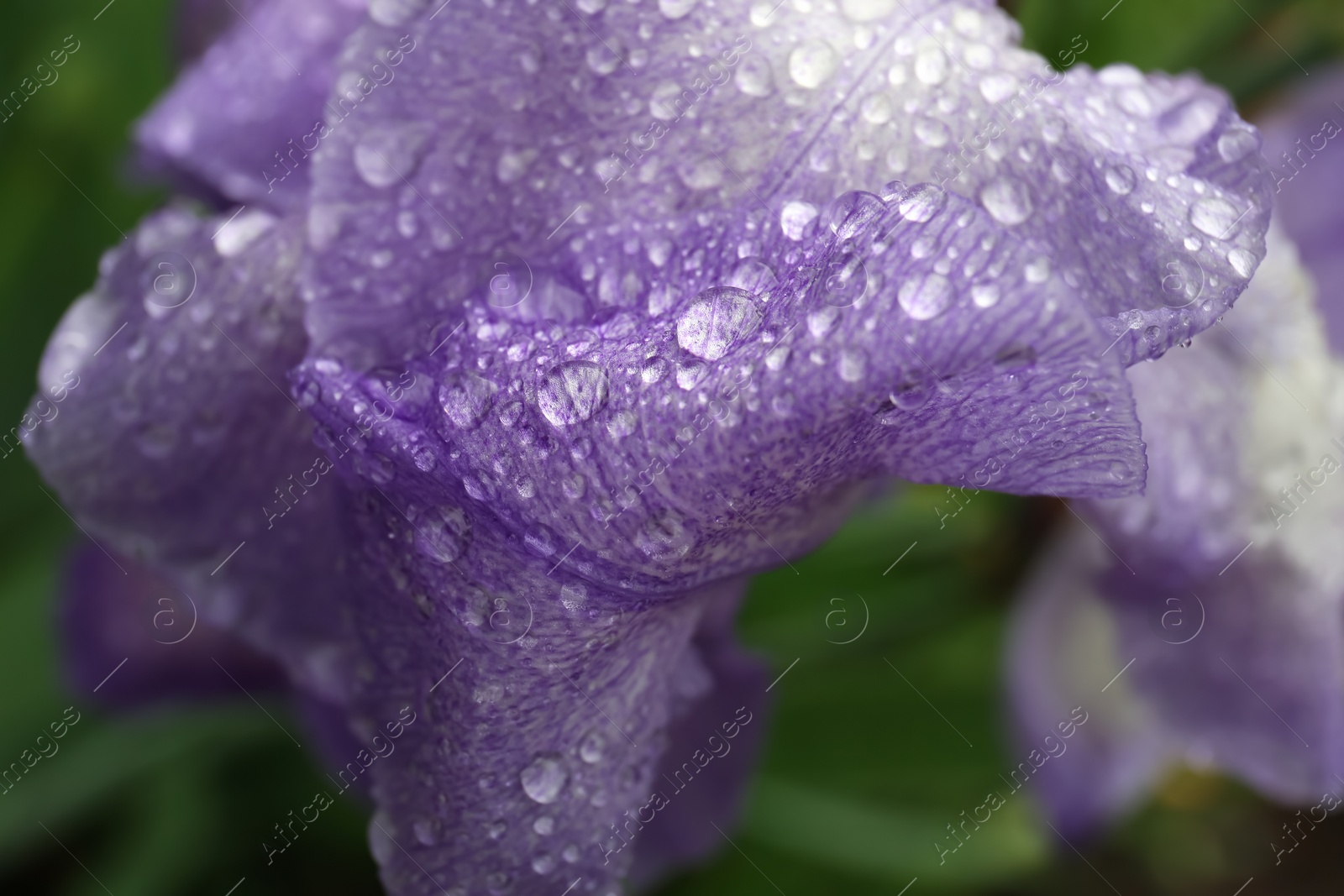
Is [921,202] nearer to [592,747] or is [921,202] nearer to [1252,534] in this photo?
[592,747]

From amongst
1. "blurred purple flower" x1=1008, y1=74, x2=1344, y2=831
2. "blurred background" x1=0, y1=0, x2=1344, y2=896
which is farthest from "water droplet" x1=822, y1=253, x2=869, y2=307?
"blurred background" x1=0, y1=0, x2=1344, y2=896

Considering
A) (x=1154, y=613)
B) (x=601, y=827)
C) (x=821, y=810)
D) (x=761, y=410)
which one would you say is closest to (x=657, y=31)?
(x=761, y=410)

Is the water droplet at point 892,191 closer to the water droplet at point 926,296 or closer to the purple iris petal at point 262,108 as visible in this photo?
the water droplet at point 926,296

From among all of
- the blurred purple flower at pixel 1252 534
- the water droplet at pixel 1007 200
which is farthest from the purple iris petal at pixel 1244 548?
the water droplet at pixel 1007 200

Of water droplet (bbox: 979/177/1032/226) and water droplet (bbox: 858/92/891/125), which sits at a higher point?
water droplet (bbox: 858/92/891/125)

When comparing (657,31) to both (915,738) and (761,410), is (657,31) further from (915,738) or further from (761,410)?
(915,738)

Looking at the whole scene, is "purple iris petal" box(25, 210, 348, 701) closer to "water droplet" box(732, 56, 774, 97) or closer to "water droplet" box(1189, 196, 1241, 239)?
"water droplet" box(732, 56, 774, 97)
